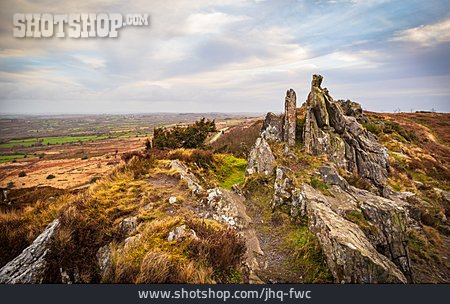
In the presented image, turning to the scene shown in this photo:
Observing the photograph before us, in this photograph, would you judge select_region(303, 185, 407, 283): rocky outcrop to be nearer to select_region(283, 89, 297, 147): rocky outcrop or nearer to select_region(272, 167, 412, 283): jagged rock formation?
select_region(272, 167, 412, 283): jagged rock formation

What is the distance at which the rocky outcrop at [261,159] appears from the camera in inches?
446

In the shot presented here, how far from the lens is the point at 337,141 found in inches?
498

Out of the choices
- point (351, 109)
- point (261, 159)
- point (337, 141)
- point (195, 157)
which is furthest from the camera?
point (351, 109)

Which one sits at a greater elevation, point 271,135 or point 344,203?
point 271,135

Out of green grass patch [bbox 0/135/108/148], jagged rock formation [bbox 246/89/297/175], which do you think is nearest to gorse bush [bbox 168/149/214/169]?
jagged rock formation [bbox 246/89/297/175]

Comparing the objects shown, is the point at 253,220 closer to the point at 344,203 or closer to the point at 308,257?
the point at 308,257

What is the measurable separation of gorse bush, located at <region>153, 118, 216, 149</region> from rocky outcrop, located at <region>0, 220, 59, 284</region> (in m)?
11.3

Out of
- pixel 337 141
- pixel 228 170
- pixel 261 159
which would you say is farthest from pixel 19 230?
pixel 337 141

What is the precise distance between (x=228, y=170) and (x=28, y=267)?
1060 centimetres

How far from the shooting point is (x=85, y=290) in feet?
10.6

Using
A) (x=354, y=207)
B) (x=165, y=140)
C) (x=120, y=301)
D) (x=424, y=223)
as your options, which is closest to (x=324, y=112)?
(x=354, y=207)

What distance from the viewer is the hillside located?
3.92 m

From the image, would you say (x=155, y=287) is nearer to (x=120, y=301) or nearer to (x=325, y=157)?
(x=120, y=301)

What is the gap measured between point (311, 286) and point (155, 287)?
96.3 inches
